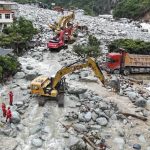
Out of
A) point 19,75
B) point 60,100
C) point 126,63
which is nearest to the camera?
point 60,100

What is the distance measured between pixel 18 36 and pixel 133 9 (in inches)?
2418

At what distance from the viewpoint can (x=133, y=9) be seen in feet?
333

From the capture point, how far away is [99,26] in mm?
71312

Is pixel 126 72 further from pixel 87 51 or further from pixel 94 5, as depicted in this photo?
pixel 94 5

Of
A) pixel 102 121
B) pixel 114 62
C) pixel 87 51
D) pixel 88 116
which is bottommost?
pixel 102 121

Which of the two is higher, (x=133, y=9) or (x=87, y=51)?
(x=133, y=9)

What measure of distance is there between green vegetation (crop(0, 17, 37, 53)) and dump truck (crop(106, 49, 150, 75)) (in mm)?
10560

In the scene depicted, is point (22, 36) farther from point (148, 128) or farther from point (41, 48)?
point (148, 128)

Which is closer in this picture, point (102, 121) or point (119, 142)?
point (119, 142)

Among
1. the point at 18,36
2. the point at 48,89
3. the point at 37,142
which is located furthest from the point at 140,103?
the point at 18,36

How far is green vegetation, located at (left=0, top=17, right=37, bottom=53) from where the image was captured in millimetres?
43094

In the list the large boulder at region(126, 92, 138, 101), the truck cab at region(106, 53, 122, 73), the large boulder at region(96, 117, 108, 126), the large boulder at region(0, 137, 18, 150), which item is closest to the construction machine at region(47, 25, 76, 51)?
the truck cab at region(106, 53, 122, 73)

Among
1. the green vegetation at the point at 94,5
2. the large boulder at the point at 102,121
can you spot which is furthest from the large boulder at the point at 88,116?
the green vegetation at the point at 94,5

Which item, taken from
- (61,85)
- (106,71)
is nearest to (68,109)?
(61,85)
